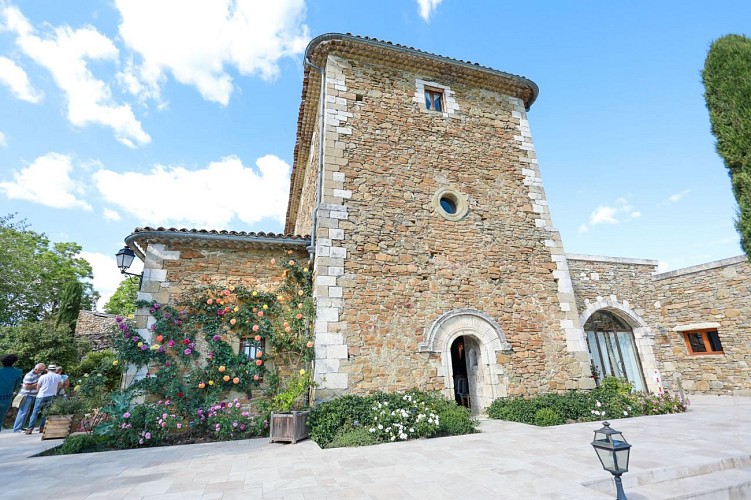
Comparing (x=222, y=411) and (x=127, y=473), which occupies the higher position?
(x=222, y=411)

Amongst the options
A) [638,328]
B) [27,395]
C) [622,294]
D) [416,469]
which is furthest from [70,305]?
[638,328]

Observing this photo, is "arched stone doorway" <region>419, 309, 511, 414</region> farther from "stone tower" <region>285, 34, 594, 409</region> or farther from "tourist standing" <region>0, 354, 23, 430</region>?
"tourist standing" <region>0, 354, 23, 430</region>

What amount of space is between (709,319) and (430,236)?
8.47 metres

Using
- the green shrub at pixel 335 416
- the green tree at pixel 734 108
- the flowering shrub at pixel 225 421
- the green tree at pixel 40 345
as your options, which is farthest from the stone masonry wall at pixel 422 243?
the green tree at pixel 40 345

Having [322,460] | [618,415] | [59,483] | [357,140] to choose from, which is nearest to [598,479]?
[322,460]

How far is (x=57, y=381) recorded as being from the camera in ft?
23.5

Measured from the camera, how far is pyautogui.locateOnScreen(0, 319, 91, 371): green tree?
9945 millimetres

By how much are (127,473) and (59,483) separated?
575mm

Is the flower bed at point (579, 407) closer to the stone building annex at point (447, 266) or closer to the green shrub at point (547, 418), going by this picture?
the green shrub at point (547, 418)

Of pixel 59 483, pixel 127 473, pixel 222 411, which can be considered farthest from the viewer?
pixel 222 411

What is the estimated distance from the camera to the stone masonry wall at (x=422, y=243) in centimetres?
639

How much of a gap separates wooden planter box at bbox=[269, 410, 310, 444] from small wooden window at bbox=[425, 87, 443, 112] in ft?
24.6

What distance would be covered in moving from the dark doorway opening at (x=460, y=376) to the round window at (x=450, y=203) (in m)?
2.94

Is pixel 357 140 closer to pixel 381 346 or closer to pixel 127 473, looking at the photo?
pixel 381 346
